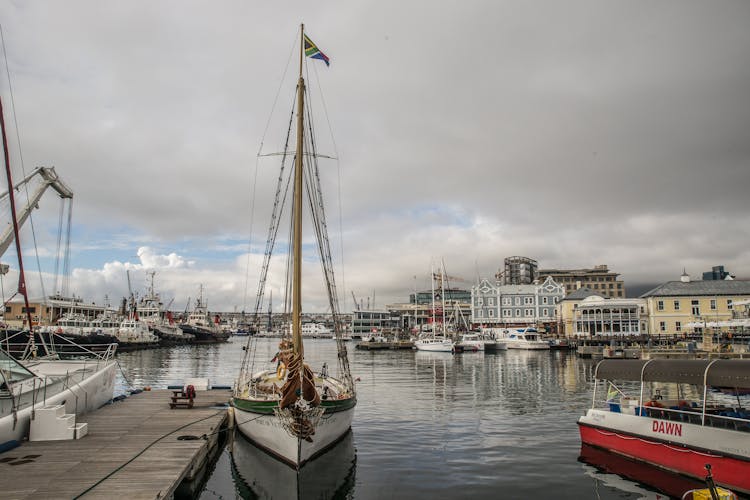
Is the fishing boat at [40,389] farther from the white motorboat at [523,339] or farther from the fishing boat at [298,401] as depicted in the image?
the white motorboat at [523,339]

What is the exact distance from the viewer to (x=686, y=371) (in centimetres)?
1672

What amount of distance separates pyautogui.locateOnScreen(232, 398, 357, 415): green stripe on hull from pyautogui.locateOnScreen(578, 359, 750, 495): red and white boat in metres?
10.5

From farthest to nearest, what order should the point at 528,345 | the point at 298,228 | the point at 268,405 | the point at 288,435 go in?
the point at 528,345 → the point at 298,228 → the point at 268,405 → the point at 288,435

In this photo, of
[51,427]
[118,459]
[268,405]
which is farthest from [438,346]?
[118,459]

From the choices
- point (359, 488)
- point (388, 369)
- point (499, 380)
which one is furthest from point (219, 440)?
point (388, 369)

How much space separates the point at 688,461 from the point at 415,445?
1039cm

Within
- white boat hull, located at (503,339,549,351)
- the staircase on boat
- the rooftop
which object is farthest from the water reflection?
the rooftop

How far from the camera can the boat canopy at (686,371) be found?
15008 millimetres

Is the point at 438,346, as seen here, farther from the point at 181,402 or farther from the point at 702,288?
the point at 181,402

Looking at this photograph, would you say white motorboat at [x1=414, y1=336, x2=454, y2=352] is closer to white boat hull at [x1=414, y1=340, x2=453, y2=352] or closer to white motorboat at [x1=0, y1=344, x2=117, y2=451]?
white boat hull at [x1=414, y1=340, x2=453, y2=352]

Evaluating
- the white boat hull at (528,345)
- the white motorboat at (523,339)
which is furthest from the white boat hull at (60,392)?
the white motorboat at (523,339)

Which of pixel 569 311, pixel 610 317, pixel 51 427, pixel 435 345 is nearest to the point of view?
pixel 51 427

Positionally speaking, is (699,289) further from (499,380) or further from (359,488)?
(359,488)

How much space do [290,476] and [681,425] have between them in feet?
43.3
